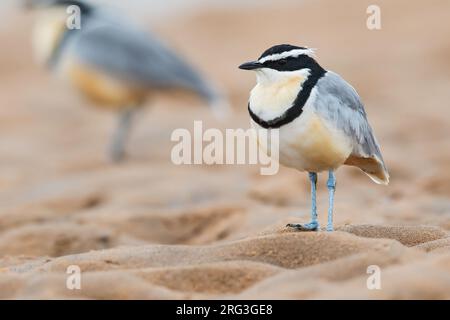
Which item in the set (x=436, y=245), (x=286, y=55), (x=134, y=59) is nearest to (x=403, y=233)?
(x=436, y=245)

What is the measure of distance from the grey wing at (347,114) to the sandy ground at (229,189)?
409 millimetres

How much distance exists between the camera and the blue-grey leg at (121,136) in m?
10.2

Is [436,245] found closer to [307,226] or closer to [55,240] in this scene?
[307,226]

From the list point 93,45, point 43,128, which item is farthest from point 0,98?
point 93,45

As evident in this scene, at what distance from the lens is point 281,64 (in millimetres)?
4793

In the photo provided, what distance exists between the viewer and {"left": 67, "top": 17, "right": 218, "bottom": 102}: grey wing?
10.5 meters

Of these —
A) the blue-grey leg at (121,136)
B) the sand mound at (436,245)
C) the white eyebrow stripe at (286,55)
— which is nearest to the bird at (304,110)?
the white eyebrow stripe at (286,55)

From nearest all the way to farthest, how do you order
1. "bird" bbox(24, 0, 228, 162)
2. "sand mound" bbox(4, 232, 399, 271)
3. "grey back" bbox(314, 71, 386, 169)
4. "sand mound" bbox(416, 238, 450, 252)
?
"sand mound" bbox(4, 232, 399, 271)
"sand mound" bbox(416, 238, 450, 252)
"grey back" bbox(314, 71, 386, 169)
"bird" bbox(24, 0, 228, 162)

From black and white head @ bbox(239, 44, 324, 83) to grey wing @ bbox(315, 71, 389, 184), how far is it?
0.12m

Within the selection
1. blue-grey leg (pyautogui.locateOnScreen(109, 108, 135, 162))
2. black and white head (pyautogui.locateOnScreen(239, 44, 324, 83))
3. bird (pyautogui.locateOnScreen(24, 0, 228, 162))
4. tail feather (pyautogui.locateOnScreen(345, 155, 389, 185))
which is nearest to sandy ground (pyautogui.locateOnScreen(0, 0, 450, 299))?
blue-grey leg (pyautogui.locateOnScreen(109, 108, 135, 162))

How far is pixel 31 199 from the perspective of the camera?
8148mm

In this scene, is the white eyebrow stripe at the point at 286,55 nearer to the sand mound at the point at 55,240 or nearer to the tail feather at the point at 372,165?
the tail feather at the point at 372,165

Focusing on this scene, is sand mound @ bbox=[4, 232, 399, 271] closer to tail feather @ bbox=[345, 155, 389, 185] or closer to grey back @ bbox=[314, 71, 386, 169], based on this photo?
grey back @ bbox=[314, 71, 386, 169]
